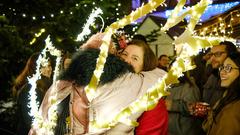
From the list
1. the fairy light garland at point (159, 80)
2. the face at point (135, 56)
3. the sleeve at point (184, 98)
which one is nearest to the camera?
the fairy light garland at point (159, 80)

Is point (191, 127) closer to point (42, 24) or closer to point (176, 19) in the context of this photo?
point (176, 19)

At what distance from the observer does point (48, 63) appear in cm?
575

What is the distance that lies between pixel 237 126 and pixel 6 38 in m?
5.31

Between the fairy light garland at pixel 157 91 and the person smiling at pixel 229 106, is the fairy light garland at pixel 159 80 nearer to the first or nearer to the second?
the fairy light garland at pixel 157 91

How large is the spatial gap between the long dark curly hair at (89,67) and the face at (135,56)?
1.68 feet

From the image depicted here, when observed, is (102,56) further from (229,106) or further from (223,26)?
(223,26)

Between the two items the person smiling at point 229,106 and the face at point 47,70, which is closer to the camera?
the person smiling at point 229,106

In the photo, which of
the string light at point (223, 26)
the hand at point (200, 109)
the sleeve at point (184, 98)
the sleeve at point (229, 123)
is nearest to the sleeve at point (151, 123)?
the sleeve at point (229, 123)

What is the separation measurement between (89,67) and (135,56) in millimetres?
676

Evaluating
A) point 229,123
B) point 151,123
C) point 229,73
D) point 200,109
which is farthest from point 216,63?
point 151,123

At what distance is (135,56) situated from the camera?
3.32 m

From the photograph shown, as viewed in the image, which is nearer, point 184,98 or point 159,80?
point 159,80

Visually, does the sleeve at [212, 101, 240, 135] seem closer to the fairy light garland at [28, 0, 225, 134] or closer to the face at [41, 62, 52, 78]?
the fairy light garland at [28, 0, 225, 134]

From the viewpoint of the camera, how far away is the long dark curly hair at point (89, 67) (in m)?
2.71
